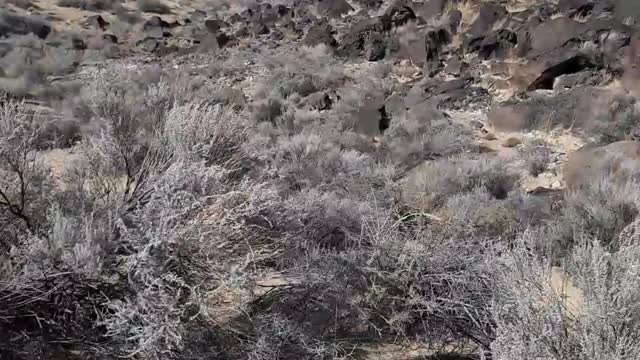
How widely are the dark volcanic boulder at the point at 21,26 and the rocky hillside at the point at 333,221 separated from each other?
11.7m

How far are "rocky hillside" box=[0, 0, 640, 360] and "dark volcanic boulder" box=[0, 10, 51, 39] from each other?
1173cm

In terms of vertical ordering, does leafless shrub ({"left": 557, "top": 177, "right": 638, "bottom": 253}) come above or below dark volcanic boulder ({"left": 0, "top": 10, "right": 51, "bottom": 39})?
above

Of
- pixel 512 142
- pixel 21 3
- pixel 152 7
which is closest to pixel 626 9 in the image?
pixel 512 142

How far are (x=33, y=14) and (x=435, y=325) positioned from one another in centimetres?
2814

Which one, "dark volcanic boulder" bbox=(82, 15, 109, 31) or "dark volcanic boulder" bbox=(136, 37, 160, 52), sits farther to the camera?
"dark volcanic boulder" bbox=(82, 15, 109, 31)

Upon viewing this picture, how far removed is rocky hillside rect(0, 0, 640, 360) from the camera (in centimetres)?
383

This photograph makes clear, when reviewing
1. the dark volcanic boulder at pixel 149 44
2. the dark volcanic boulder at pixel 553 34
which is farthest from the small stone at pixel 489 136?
the dark volcanic boulder at pixel 149 44

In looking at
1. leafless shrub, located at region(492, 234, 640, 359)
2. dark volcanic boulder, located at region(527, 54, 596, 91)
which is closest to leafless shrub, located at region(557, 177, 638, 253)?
leafless shrub, located at region(492, 234, 640, 359)

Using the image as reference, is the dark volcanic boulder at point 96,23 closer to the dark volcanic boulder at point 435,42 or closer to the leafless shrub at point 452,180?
the dark volcanic boulder at point 435,42

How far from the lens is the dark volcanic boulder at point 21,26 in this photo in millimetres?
24359

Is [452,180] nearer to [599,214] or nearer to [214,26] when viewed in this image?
[599,214]

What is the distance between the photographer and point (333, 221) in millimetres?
6082

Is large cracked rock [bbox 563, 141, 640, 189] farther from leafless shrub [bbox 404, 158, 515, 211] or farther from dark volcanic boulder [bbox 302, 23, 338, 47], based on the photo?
dark volcanic boulder [bbox 302, 23, 338, 47]

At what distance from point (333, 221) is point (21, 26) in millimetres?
23054
